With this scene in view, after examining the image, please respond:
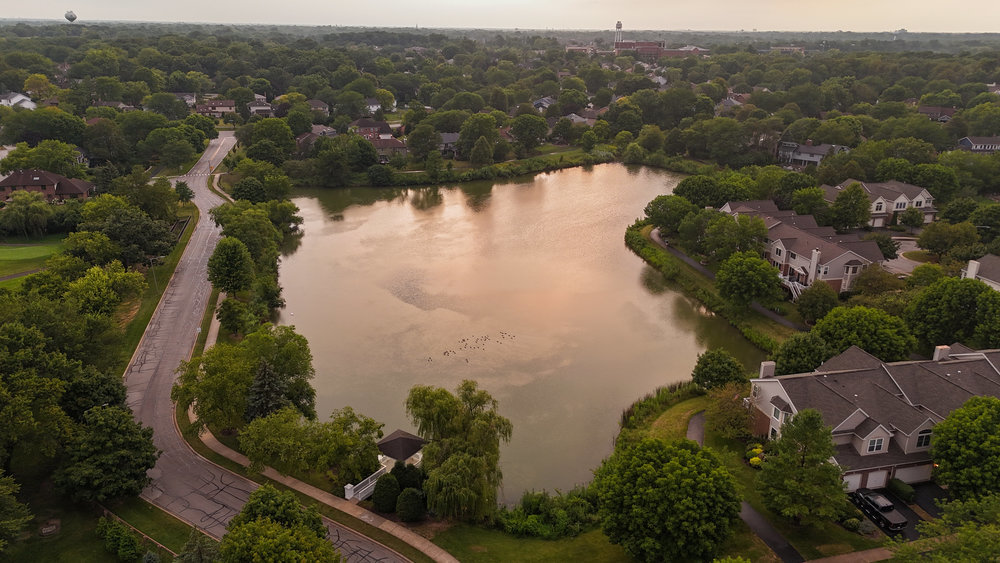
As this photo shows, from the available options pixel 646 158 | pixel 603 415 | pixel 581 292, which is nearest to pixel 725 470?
pixel 603 415

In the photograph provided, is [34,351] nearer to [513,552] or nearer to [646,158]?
[513,552]

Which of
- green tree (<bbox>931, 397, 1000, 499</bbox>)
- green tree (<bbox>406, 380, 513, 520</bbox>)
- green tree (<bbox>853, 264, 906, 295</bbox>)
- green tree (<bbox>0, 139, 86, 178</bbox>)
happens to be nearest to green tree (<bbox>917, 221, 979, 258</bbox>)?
green tree (<bbox>853, 264, 906, 295</bbox>)

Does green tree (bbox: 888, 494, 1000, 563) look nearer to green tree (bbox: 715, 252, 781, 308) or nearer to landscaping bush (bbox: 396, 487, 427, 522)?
landscaping bush (bbox: 396, 487, 427, 522)

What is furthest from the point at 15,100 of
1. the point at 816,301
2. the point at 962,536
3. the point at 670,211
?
the point at 962,536

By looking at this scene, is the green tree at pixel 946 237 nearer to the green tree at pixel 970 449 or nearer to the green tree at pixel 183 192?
the green tree at pixel 970 449

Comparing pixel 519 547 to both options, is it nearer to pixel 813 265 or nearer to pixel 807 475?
pixel 807 475
